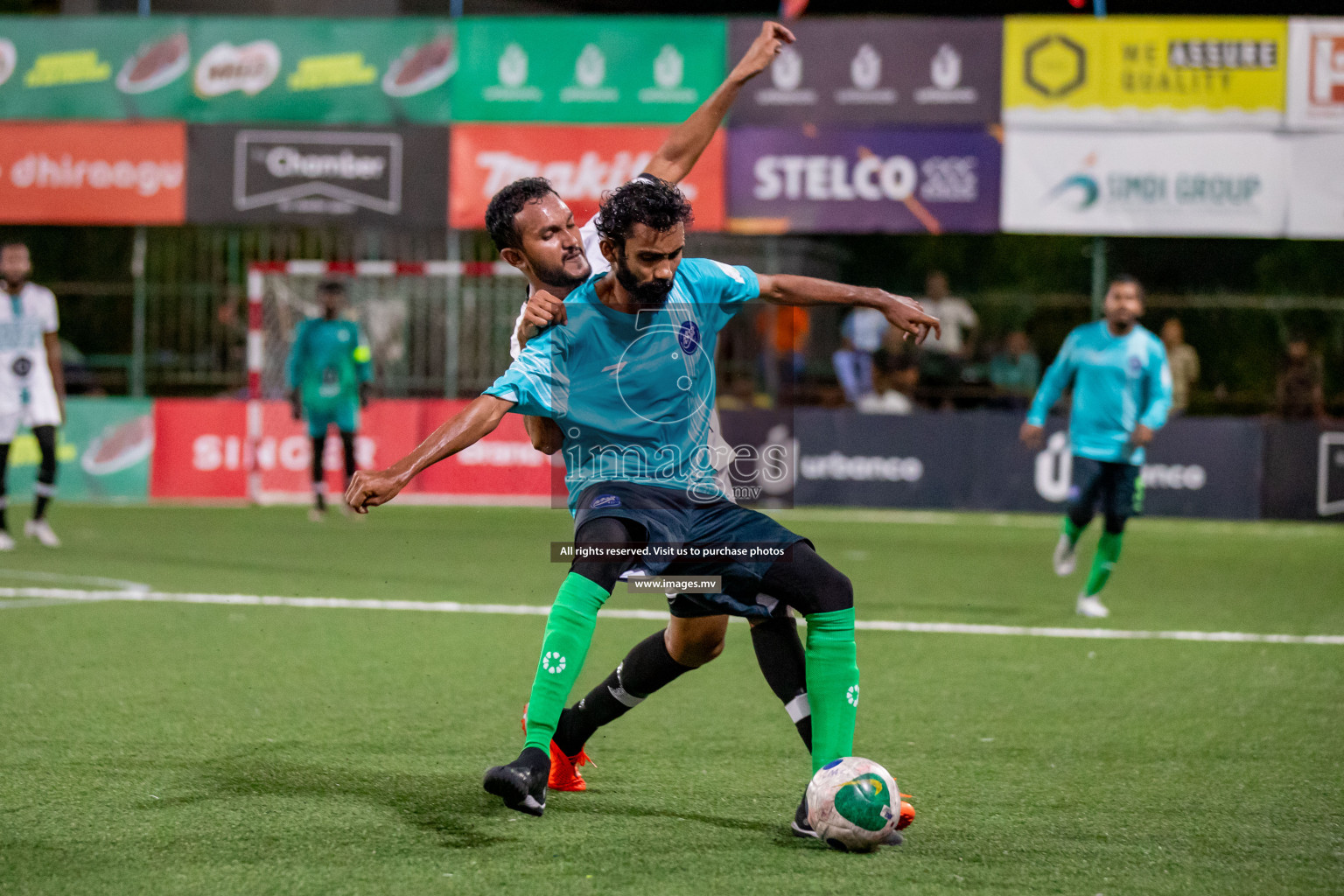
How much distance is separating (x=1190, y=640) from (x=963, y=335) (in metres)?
9.77

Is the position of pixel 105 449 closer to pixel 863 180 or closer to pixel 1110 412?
pixel 863 180


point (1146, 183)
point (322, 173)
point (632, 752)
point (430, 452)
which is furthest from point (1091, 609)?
point (322, 173)

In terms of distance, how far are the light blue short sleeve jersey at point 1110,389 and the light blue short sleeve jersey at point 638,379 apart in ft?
→ 17.9

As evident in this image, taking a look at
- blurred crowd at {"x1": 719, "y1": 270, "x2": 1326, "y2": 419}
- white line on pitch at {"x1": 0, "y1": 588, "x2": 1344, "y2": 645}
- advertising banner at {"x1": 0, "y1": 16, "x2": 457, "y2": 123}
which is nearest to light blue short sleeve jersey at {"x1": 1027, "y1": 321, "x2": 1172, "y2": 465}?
white line on pitch at {"x1": 0, "y1": 588, "x2": 1344, "y2": 645}

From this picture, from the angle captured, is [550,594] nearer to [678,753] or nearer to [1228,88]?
[678,753]

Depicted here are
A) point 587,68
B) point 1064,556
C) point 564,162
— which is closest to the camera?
point 1064,556

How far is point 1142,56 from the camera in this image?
16344 millimetres

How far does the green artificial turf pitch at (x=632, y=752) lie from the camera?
12.8 feet

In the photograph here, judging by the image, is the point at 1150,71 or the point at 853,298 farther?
the point at 1150,71

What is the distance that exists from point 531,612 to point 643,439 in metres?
4.58

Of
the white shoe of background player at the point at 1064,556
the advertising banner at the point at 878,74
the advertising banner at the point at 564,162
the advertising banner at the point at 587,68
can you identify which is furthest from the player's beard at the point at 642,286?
the advertising banner at the point at 587,68

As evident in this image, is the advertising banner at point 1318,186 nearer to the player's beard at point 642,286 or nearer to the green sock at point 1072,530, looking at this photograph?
the green sock at point 1072,530

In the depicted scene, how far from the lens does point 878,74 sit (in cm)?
1666

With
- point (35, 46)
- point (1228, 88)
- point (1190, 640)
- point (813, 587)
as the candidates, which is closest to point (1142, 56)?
point (1228, 88)
